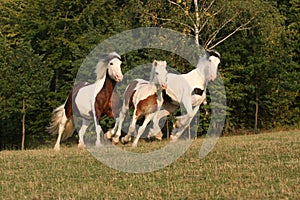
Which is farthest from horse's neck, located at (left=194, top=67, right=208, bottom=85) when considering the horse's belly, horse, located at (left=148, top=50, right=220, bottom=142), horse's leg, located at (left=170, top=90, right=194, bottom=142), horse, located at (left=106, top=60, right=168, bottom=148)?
the horse's belly

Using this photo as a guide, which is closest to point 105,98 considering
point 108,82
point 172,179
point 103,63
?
point 108,82

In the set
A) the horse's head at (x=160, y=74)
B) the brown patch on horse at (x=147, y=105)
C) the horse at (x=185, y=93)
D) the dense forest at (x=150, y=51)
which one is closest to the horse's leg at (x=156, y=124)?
the horse at (x=185, y=93)

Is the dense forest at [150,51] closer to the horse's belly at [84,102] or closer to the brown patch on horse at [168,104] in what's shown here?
the horse's belly at [84,102]

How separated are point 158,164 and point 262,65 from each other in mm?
22939

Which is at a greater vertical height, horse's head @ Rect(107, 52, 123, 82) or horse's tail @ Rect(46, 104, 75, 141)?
horse's head @ Rect(107, 52, 123, 82)

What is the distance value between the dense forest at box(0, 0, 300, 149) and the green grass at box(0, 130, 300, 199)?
53.1 feet

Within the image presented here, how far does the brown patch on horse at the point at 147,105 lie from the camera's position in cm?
1516

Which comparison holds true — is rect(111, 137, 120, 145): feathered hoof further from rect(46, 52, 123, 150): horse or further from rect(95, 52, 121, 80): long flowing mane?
rect(95, 52, 121, 80): long flowing mane

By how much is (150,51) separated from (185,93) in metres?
12.9

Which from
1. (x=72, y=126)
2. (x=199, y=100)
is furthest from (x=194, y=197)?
(x=72, y=126)

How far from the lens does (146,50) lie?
2978cm

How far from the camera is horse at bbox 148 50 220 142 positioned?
15.6 metres

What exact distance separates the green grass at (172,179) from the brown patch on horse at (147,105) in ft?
8.79

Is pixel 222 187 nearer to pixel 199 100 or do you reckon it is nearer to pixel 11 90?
pixel 199 100
